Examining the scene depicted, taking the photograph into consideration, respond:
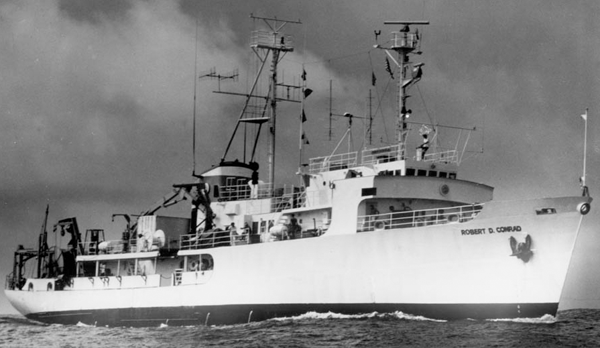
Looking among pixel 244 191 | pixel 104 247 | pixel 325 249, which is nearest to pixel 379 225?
pixel 325 249

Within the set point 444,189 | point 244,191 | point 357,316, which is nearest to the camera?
point 357,316

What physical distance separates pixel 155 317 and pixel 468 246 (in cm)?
1533

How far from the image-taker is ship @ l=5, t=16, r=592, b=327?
89.1 feet

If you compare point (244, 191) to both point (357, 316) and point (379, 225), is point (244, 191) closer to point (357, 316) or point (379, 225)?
point (379, 225)

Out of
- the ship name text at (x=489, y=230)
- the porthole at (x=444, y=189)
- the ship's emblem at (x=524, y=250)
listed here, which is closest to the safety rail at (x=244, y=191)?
the porthole at (x=444, y=189)

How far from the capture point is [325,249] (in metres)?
30.9

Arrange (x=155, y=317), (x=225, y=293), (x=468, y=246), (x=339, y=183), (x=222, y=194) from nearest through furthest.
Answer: (x=468, y=246) < (x=339, y=183) < (x=225, y=293) < (x=155, y=317) < (x=222, y=194)

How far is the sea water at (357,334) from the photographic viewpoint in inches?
963

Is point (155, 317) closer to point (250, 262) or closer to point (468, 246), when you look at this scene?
point (250, 262)

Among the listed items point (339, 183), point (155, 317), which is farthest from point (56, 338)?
point (339, 183)

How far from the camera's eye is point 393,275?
2912cm

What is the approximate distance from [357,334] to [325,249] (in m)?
5.22

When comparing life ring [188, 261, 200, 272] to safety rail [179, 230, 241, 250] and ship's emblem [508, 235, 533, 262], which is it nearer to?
safety rail [179, 230, 241, 250]

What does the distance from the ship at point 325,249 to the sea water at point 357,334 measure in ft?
2.40
